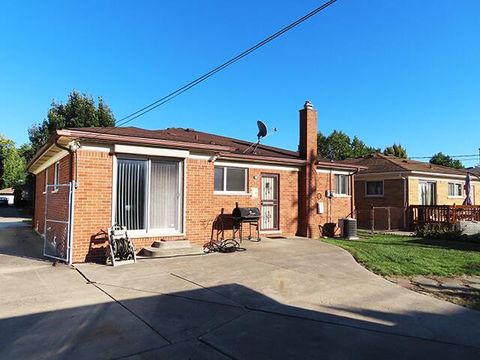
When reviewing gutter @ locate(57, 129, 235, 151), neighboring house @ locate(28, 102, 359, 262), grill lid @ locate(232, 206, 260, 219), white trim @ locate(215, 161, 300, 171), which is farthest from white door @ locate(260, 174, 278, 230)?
gutter @ locate(57, 129, 235, 151)

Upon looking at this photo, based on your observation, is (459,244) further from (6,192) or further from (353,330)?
(6,192)

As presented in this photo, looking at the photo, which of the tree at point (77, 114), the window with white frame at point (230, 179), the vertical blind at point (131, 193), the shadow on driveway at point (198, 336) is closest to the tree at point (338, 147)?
the tree at point (77, 114)

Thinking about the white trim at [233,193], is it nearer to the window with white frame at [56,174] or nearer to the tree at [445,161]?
the window with white frame at [56,174]

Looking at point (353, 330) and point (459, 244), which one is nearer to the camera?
point (353, 330)

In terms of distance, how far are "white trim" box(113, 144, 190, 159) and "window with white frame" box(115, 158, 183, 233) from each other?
0.83 feet

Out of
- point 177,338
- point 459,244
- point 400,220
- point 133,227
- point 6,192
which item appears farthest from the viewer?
point 6,192

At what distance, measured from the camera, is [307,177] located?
48.4 ft

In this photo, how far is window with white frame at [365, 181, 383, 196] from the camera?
22.8m

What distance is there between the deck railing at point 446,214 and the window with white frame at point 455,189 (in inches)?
239

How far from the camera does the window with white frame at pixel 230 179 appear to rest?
12.7 m

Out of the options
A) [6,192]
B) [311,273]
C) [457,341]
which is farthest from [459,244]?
[6,192]

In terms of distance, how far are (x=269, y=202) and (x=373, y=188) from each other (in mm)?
11527

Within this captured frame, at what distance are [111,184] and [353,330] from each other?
681 cm

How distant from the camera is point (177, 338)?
4.59 meters
